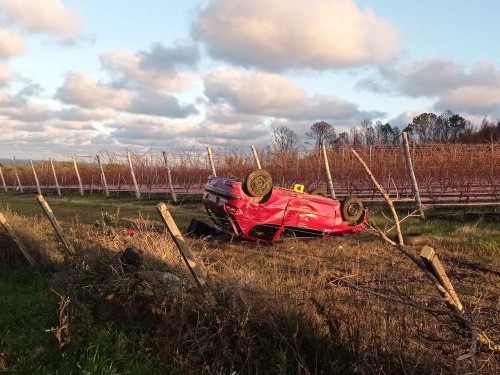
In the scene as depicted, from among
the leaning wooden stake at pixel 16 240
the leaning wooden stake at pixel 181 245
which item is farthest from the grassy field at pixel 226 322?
the leaning wooden stake at pixel 16 240

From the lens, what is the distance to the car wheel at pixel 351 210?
477 inches

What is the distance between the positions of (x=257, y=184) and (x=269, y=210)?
597 mm

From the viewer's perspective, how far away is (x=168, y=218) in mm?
5715

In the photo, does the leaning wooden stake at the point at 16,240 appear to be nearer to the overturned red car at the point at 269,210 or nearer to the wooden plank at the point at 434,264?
the overturned red car at the point at 269,210

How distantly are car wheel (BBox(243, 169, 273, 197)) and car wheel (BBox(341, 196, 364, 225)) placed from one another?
1990 mm

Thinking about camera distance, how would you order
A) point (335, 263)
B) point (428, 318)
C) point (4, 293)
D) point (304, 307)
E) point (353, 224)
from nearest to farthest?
1. point (428, 318)
2. point (304, 307)
3. point (4, 293)
4. point (335, 263)
5. point (353, 224)

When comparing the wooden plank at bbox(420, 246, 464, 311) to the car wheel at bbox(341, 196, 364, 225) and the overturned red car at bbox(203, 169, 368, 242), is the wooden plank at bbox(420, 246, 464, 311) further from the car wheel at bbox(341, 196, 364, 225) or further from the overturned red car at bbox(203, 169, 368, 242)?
the car wheel at bbox(341, 196, 364, 225)

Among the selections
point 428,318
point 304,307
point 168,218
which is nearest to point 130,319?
point 168,218

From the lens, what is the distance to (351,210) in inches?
480

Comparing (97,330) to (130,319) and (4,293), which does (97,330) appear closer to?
(130,319)

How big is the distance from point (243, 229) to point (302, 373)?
21.9 feet

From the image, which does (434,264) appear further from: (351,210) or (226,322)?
(351,210)

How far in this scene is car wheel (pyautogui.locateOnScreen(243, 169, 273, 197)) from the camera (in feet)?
35.8

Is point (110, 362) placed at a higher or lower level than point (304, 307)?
lower
